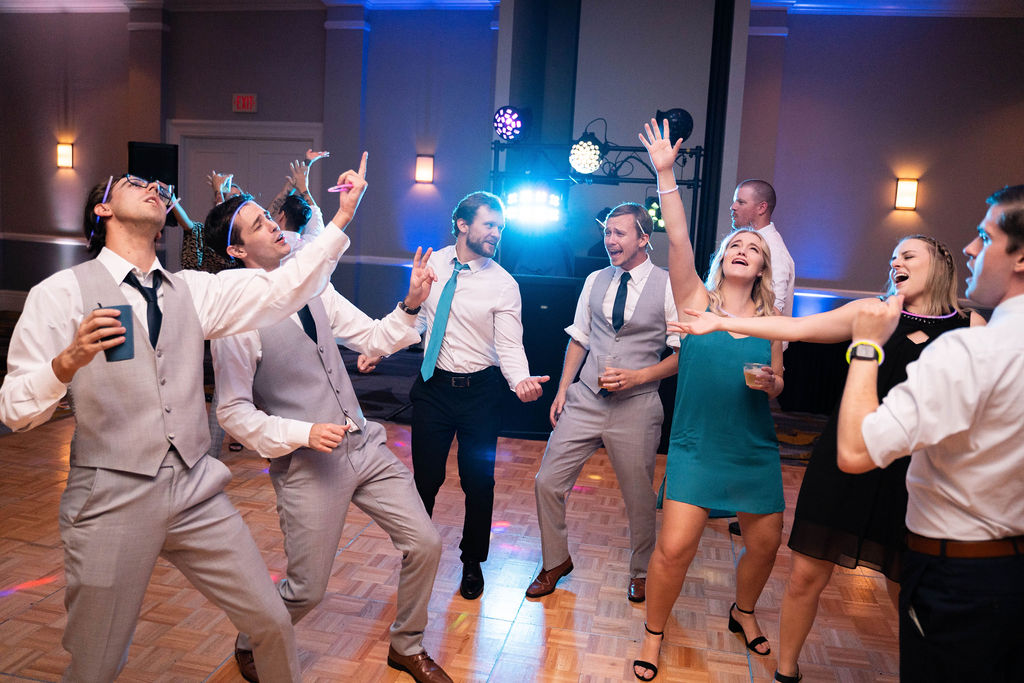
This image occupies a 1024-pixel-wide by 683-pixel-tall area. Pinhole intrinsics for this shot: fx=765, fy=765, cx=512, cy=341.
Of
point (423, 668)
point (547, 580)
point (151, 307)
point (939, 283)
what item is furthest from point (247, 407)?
point (939, 283)

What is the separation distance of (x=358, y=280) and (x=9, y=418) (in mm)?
7804

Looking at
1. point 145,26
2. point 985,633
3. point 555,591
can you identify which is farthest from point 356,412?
point 145,26

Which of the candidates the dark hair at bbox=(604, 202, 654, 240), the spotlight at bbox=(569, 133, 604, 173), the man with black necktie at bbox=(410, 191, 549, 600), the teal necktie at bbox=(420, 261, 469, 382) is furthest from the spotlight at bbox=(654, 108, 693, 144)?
the teal necktie at bbox=(420, 261, 469, 382)

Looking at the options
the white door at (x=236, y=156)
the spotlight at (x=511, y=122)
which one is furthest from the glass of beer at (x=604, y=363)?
the white door at (x=236, y=156)

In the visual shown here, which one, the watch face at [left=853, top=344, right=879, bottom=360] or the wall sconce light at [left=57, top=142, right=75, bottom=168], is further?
the wall sconce light at [left=57, top=142, right=75, bottom=168]

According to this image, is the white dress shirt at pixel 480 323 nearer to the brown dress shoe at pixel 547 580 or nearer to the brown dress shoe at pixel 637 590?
the brown dress shoe at pixel 547 580

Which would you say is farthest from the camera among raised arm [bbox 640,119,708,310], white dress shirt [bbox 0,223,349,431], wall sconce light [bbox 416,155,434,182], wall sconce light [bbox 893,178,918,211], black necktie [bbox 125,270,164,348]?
wall sconce light [bbox 416,155,434,182]

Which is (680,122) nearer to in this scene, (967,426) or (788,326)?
(788,326)

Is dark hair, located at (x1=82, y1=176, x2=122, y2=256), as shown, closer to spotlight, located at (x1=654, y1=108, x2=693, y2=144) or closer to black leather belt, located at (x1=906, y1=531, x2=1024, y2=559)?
black leather belt, located at (x1=906, y1=531, x2=1024, y2=559)

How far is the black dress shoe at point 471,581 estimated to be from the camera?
3.14 m

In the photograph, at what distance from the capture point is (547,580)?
3.21m

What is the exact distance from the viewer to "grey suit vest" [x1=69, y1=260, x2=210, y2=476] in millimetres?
1741

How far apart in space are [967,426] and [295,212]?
9.02ft

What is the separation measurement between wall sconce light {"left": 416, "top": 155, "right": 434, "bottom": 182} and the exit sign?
2170 millimetres
